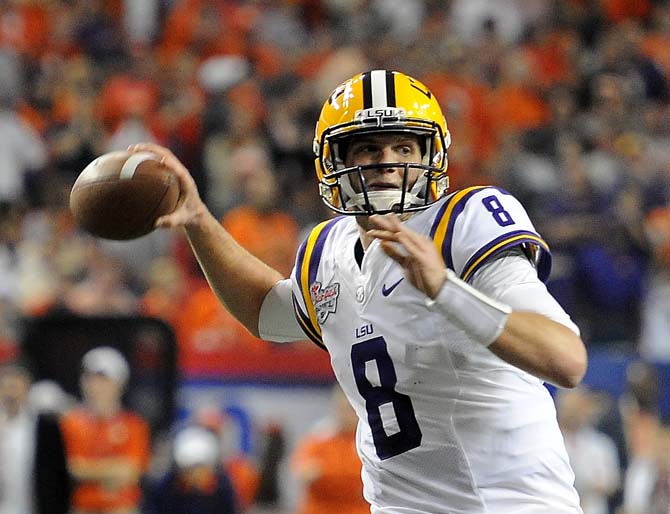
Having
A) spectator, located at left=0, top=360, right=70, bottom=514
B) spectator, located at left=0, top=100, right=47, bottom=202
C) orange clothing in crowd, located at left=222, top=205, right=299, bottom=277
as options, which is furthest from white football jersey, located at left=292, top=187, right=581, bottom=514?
spectator, located at left=0, top=100, right=47, bottom=202

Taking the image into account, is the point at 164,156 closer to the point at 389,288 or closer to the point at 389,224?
the point at 389,288

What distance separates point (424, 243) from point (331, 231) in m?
0.82

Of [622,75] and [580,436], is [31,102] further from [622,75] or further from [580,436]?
[580,436]

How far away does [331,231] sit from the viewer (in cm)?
338

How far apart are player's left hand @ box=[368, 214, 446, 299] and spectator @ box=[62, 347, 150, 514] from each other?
4307 millimetres

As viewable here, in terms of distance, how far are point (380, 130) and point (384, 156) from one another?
71 millimetres

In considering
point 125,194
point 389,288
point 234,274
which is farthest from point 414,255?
point 234,274

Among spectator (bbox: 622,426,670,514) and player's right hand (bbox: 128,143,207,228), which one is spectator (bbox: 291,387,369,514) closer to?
spectator (bbox: 622,426,670,514)

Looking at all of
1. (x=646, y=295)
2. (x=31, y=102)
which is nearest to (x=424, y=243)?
(x=646, y=295)

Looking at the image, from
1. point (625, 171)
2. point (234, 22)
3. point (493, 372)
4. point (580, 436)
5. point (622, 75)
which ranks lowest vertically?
point (580, 436)

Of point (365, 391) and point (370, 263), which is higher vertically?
point (370, 263)

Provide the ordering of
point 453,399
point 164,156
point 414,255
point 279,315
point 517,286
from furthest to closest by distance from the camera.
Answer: point 279,315
point 164,156
point 453,399
point 517,286
point 414,255

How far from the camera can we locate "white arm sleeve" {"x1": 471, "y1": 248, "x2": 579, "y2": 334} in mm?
2703

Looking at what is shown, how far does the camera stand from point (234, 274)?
352cm
